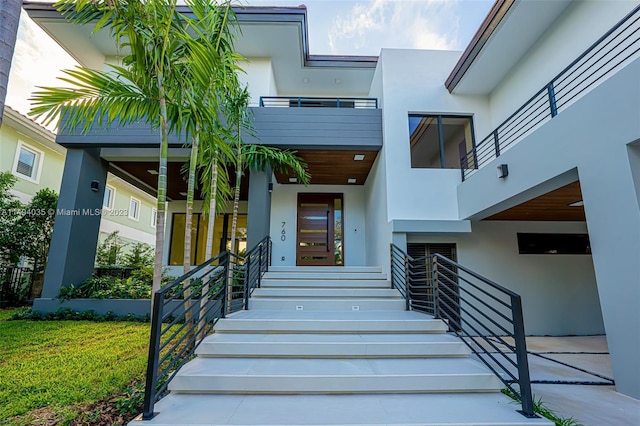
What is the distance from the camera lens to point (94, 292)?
252 inches

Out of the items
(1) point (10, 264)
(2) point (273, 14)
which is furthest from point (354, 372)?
(1) point (10, 264)

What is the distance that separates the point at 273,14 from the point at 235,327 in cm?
707

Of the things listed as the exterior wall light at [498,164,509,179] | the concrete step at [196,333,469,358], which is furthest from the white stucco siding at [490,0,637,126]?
the concrete step at [196,333,469,358]

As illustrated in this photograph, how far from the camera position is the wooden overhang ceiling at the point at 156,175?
7922 millimetres

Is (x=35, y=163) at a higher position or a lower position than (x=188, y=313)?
higher

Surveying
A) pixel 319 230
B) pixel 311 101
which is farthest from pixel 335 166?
pixel 319 230

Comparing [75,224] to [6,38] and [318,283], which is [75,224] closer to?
[318,283]

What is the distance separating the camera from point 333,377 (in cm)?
280

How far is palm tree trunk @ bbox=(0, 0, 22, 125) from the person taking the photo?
6.13ft

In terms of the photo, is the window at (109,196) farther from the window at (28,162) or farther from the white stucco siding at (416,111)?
the white stucco siding at (416,111)

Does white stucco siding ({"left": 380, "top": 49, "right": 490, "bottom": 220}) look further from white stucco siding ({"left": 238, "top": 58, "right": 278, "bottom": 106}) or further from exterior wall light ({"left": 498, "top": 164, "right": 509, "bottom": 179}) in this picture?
white stucco siding ({"left": 238, "top": 58, "right": 278, "bottom": 106})

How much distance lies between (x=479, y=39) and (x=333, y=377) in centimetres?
660

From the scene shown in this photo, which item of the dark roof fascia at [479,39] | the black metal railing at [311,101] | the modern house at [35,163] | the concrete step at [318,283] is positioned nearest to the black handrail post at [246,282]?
the concrete step at [318,283]

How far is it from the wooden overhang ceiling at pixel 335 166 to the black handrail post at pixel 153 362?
17.0 feet
